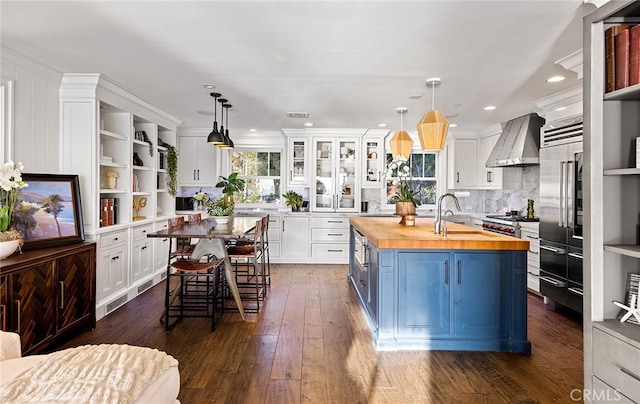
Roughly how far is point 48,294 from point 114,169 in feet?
6.37

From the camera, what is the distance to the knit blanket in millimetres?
1155

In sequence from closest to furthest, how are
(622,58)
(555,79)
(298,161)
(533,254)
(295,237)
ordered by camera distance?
(622,58), (555,79), (533,254), (295,237), (298,161)

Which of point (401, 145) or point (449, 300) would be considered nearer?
point (449, 300)

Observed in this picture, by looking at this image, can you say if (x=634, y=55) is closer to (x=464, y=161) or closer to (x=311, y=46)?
(x=311, y=46)

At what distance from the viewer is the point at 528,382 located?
247 centimetres

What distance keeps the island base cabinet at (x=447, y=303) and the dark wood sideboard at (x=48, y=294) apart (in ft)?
8.47

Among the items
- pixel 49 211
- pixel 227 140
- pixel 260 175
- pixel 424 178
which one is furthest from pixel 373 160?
pixel 49 211

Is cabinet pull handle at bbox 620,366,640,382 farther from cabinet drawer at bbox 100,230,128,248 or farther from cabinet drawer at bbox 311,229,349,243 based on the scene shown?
cabinet drawer at bbox 311,229,349,243

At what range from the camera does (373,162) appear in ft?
22.2

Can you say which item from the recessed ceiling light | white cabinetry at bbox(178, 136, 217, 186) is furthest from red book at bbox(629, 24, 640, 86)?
white cabinetry at bbox(178, 136, 217, 186)

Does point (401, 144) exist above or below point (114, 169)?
above

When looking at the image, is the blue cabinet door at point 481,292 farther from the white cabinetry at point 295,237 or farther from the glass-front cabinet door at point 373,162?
the glass-front cabinet door at point 373,162

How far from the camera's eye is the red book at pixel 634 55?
64.6 inches

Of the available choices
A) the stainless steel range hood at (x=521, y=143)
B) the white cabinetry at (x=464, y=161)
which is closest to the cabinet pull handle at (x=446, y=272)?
the stainless steel range hood at (x=521, y=143)
